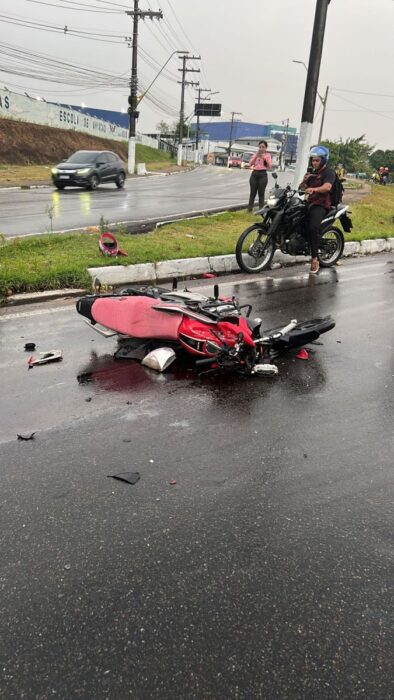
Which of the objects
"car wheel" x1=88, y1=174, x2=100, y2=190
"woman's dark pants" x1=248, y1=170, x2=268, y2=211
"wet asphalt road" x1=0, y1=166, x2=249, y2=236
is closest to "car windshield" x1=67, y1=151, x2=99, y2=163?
"car wheel" x1=88, y1=174, x2=100, y2=190

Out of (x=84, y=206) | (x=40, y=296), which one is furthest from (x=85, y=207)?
(x=40, y=296)

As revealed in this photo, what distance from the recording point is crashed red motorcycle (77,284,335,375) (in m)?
4.25

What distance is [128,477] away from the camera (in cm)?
284

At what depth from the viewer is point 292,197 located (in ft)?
27.5

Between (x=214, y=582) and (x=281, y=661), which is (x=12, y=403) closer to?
(x=214, y=582)

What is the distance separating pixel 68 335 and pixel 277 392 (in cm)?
214

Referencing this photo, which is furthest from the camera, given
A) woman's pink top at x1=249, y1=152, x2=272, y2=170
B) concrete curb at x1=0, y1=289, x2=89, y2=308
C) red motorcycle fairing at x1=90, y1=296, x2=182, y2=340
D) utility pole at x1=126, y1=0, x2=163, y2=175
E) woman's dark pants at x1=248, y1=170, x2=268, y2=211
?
utility pole at x1=126, y1=0, x2=163, y2=175

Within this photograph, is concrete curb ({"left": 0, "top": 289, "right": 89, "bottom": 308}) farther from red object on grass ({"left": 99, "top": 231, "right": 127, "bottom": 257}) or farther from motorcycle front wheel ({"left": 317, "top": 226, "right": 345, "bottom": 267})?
motorcycle front wheel ({"left": 317, "top": 226, "right": 345, "bottom": 267})

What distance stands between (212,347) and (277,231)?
4795 mm

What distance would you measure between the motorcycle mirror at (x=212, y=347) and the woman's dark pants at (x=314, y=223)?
4812mm

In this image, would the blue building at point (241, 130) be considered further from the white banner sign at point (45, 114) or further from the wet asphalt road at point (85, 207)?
the wet asphalt road at point (85, 207)

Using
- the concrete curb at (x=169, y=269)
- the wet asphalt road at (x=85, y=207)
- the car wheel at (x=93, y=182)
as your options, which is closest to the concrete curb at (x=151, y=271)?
the concrete curb at (x=169, y=269)

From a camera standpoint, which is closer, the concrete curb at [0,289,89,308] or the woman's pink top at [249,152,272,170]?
the concrete curb at [0,289,89,308]

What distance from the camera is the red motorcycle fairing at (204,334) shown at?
424 centimetres
